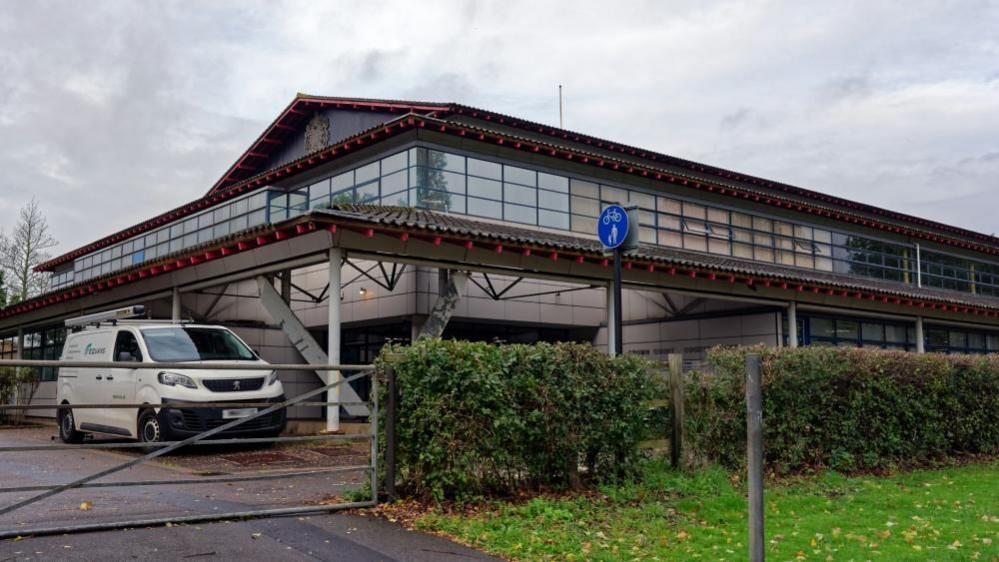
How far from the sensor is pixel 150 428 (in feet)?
42.7

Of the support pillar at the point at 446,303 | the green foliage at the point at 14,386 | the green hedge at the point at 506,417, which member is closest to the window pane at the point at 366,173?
the support pillar at the point at 446,303

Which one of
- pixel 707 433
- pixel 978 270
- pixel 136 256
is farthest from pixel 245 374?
pixel 978 270

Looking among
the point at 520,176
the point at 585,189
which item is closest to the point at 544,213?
the point at 520,176

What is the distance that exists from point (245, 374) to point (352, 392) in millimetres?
3929

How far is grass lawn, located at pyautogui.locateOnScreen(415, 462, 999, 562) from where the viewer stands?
702cm

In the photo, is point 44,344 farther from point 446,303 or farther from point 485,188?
point 446,303

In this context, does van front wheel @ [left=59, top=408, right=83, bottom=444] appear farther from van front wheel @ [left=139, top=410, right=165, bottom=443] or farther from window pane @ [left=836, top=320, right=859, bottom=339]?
window pane @ [left=836, top=320, right=859, bottom=339]

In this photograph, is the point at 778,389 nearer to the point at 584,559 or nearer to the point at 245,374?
the point at 584,559

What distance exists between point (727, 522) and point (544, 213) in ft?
49.1

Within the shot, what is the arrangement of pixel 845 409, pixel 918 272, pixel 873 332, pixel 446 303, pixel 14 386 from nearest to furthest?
pixel 845 409, pixel 446 303, pixel 14 386, pixel 873 332, pixel 918 272

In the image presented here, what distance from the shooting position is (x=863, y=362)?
1180 cm

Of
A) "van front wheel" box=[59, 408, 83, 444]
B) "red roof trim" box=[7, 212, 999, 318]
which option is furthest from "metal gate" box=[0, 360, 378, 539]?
"red roof trim" box=[7, 212, 999, 318]

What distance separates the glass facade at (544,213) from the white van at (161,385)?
6.91m

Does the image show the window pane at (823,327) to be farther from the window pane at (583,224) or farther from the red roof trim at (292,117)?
the red roof trim at (292,117)
